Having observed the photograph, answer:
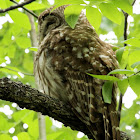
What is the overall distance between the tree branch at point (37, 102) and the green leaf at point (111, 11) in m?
0.78

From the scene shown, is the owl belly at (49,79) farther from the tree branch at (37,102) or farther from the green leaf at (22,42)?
the green leaf at (22,42)

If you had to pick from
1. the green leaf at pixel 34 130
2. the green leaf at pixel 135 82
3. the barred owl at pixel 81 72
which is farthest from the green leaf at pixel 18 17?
the green leaf at pixel 34 130

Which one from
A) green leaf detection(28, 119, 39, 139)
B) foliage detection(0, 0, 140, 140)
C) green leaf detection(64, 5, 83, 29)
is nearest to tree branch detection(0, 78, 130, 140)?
foliage detection(0, 0, 140, 140)

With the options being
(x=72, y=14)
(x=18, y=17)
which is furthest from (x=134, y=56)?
(x=18, y=17)

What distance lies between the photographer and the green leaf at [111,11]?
1801 millimetres

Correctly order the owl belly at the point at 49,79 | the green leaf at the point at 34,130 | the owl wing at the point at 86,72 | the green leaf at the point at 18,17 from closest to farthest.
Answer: the owl wing at the point at 86,72 < the green leaf at the point at 18,17 < the owl belly at the point at 49,79 < the green leaf at the point at 34,130

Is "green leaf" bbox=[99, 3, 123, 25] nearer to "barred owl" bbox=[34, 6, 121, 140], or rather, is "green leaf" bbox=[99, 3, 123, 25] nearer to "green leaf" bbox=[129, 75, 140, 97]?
"green leaf" bbox=[129, 75, 140, 97]

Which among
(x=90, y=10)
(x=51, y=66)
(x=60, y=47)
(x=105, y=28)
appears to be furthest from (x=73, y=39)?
(x=105, y=28)

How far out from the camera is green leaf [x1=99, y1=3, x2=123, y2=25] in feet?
5.91

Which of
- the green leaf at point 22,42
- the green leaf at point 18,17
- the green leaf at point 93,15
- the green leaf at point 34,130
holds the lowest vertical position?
the green leaf at point 34,130

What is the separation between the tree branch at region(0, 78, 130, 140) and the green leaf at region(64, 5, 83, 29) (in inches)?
23.5

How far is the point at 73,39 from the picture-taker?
2.48 m

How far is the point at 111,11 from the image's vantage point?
1.81m

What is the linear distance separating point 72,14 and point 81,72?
640mm
